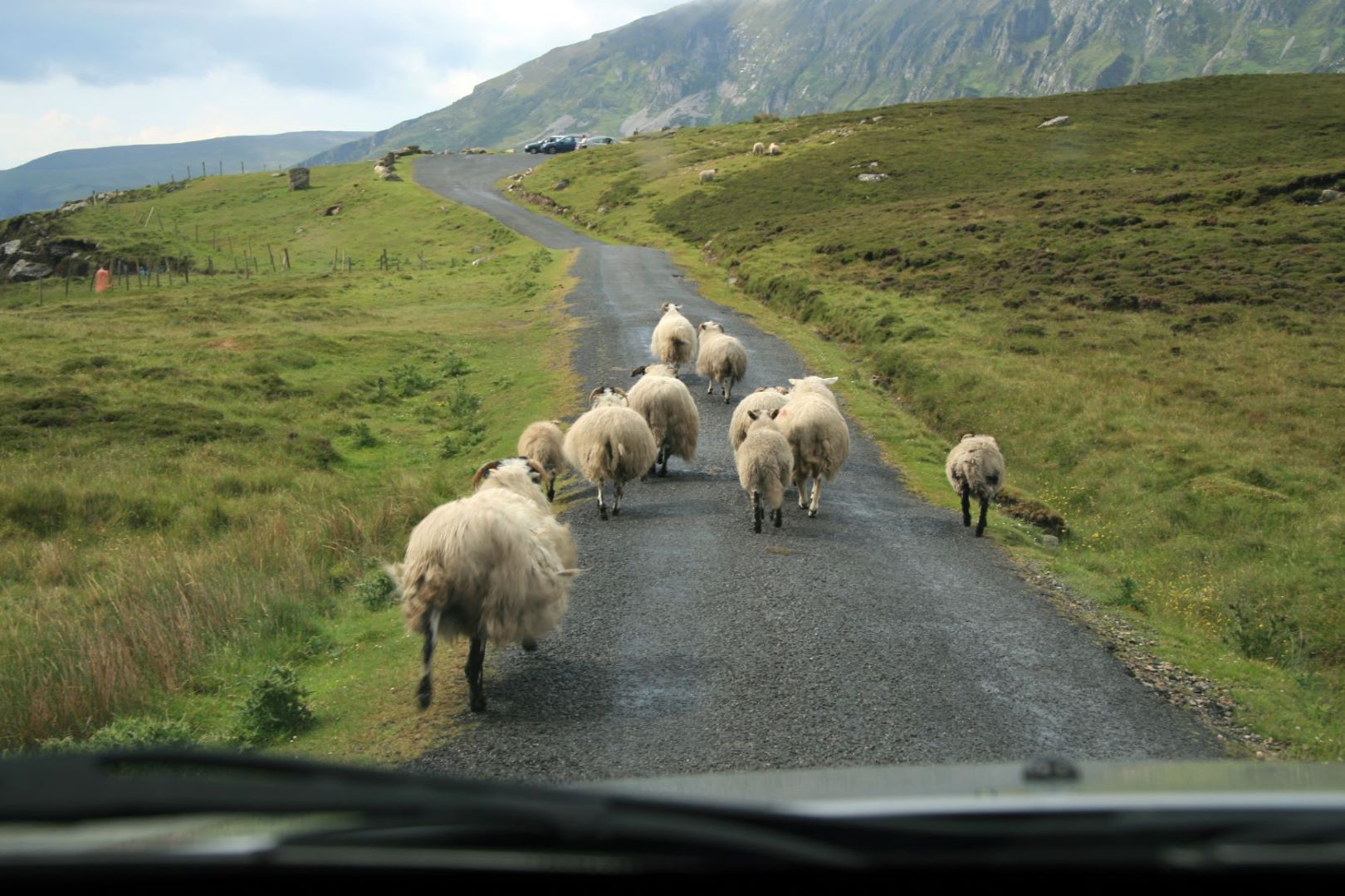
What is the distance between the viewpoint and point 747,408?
54.5ft

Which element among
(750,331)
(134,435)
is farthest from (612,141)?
(134,435)

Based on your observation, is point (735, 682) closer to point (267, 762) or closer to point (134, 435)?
point (267, 762)

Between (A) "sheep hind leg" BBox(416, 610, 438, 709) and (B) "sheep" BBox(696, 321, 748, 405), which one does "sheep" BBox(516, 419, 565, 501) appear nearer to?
(B) "sheep" BBox(696, 321, 748, 405)

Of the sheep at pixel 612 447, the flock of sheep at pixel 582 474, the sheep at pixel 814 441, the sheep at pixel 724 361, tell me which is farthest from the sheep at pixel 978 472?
the sheep at pixel 724 361

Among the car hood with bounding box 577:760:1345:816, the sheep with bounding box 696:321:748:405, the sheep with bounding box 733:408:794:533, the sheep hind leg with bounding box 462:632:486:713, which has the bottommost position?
the sheep hind leg with bounding box 462:632:486:713

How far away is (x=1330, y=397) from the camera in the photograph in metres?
24.5

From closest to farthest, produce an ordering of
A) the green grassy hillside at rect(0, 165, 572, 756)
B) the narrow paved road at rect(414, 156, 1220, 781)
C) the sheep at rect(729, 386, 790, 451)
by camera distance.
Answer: the narrow paved road at rect(414, 156, 1220, 781)
the green grassy hillside at rect(0, 165, 572, 756)
the sheep at rect(729, 386, 790, 451)

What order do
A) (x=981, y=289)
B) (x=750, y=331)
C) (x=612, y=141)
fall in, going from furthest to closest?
(x=612, y=141), (x=981, y=289), (x=750, y=331)

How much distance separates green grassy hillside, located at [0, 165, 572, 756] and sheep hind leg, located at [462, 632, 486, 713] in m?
0.43

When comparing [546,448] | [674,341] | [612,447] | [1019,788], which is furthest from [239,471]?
[1019,788]

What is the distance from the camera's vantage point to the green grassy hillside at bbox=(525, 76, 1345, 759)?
1452cm

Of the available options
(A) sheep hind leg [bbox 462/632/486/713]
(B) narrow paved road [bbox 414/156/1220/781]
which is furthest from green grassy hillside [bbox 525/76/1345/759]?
(A) sheep hind leg [bbox 462/632/486/713]

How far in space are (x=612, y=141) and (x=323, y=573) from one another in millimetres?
96271

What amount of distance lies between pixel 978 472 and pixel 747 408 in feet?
12.5
